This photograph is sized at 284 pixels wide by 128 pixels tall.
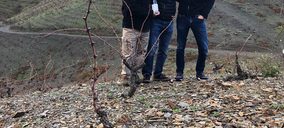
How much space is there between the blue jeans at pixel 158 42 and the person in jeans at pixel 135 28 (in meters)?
0.13

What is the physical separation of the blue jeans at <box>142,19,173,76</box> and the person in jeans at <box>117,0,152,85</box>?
135mm

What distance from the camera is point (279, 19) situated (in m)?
47.1

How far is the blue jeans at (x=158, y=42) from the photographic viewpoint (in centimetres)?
1031

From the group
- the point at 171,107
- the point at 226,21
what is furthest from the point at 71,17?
the point at 171,107

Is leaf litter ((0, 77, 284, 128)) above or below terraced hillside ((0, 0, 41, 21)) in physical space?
above

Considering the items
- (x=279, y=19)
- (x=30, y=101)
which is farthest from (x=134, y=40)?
(x=279, y=19)

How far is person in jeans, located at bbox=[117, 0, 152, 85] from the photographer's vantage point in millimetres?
9984

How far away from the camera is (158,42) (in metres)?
10.7

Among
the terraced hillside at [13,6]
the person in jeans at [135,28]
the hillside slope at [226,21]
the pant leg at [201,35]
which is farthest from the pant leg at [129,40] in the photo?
the terraced hillside at [13,6]

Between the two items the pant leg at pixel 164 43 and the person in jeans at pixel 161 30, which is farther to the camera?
the pant leg at pixel 164 43

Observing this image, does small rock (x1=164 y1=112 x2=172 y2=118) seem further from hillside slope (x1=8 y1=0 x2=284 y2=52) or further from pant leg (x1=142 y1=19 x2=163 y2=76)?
hillside slope (x1=8 y1=0 x2=284 y2=52)

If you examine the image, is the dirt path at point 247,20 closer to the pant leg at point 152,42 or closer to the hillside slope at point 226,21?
the hillside slope at point 226,21

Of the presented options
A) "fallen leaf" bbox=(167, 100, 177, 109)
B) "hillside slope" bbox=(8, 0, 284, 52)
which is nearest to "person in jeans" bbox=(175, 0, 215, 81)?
"fallen leaf" bbox=(167, 100, 177, 109)

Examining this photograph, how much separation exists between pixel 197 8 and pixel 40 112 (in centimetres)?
354
